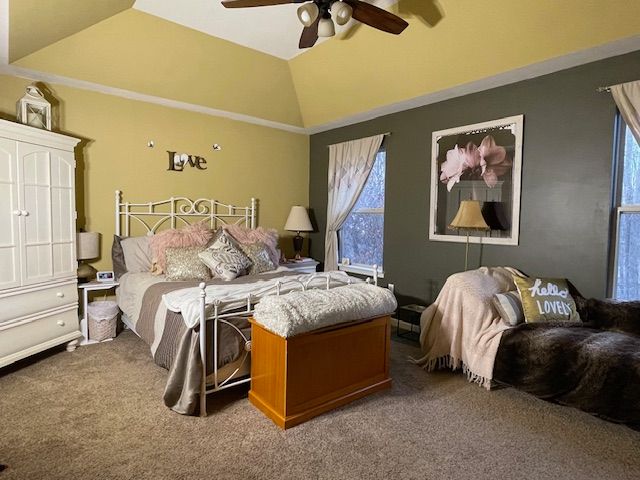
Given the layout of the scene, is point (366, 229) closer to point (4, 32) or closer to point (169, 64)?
point (169, 64)

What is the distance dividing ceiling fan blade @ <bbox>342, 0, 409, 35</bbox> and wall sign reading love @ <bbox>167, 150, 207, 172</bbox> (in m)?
2.65

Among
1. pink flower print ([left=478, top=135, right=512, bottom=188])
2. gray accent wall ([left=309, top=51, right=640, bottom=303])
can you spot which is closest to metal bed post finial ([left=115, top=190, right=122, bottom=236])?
gray accent wall ([left=309, top=51, right=640, bottom=303])

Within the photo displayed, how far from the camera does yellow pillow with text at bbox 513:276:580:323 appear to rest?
8.79 ft

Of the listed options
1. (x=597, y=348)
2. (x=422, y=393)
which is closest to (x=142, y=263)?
(x=422, y=393)

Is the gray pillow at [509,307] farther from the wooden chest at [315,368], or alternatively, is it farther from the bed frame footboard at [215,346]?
the bed frame footboard at [215,346]

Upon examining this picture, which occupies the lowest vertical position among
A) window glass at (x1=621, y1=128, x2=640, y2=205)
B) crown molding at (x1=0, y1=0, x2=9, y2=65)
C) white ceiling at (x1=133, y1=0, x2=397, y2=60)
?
window glass at (x1=621, y1=128, x2=640, y2=205)

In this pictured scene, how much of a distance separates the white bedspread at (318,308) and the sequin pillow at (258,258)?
1388 millimetres

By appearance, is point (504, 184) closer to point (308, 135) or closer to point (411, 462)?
point (411, 462)

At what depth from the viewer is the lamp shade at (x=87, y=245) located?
3.47m

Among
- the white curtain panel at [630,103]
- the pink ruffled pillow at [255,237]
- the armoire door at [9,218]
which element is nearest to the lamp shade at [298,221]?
the pink ruffled pillow at [255,237]

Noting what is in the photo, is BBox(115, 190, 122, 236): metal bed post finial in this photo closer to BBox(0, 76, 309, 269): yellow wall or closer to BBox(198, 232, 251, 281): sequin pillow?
BBox(0, 76, 309, 269): yellow wall

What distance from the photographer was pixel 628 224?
9.04 ft

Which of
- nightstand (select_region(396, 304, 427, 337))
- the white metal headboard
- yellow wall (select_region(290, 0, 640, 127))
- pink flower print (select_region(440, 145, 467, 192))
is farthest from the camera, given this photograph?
the white metal headboard

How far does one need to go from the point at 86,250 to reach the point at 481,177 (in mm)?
3795
